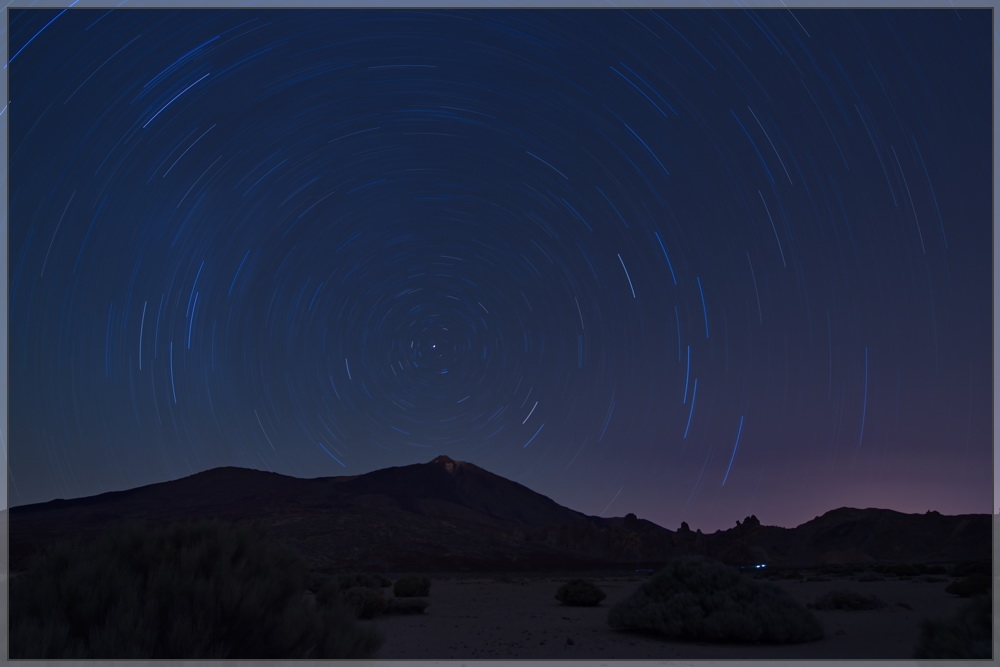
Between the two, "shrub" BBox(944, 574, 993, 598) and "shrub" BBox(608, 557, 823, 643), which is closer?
"shrub" BBox(608, 557, 823, 643)

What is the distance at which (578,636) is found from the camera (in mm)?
15359

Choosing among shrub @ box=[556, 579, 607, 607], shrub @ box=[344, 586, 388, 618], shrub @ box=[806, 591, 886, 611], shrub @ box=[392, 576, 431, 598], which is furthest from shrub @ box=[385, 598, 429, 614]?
shrub @ box=[806, 591, 886, 611]

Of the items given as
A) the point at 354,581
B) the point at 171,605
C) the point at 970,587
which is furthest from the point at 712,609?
the point at 970,587

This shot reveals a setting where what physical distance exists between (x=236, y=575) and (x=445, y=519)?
93.7 m

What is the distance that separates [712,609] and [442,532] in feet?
252

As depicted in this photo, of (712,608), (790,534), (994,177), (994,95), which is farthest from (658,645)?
(790,534)

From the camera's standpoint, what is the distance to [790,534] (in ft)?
305

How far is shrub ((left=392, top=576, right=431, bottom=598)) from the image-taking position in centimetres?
2539

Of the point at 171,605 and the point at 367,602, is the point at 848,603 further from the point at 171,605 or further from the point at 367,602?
the point at 171,605

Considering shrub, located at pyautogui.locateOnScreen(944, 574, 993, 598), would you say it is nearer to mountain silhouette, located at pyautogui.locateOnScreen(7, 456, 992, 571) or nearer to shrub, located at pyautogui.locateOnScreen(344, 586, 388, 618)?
shrub, located at pyautogui.locateOnScreen(344, 586, 388, 618)

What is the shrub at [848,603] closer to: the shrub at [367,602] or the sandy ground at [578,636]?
the sandy ground at [578,636]

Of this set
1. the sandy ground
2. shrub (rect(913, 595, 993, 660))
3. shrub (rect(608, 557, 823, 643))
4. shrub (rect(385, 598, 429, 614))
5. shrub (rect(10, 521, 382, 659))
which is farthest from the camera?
shrub (rect(385, 598, 429, 614))

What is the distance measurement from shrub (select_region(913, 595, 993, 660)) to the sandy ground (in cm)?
269

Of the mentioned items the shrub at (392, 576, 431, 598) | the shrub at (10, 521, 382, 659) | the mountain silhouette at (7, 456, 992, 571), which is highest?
the mountain silhouette at (7, 456, 992, 571)
